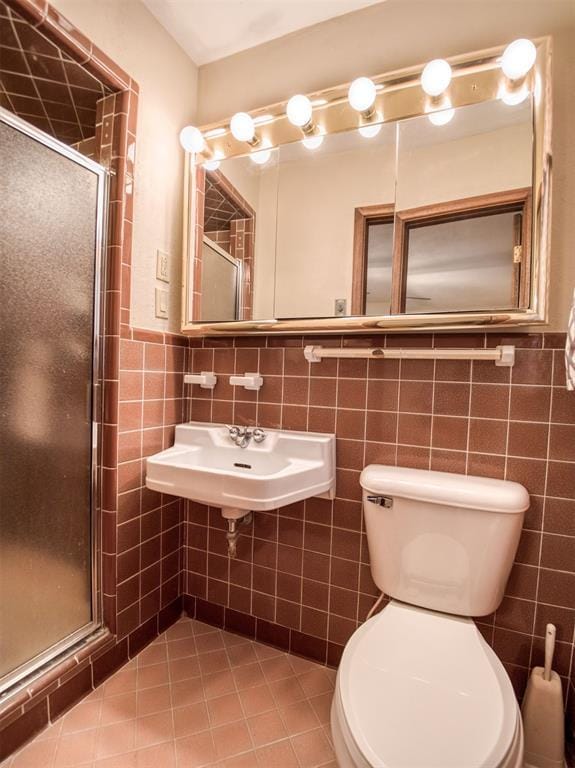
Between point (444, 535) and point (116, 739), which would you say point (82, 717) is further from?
point (444, 535)

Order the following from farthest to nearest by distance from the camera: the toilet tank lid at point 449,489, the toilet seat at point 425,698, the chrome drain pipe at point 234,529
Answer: the chrome drain pipe at point 234,529
the toilet tank lid at point 449,489
the toilet seat at point 425,698

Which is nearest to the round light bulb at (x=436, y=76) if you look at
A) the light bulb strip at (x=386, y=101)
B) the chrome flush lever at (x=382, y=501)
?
the light bulb strip at (x=386, y=101)

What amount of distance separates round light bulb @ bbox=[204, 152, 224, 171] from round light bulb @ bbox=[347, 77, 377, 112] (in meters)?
0.56

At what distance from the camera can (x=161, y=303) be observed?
1.43m

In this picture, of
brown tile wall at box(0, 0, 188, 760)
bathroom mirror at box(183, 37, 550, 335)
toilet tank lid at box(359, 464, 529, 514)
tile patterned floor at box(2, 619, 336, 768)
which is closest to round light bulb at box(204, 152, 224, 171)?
bathroom mirror at box(183, 37, 550, 335)

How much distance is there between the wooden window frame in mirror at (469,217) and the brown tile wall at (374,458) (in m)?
0.16

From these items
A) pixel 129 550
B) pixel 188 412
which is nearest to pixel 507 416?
pixel 188 412

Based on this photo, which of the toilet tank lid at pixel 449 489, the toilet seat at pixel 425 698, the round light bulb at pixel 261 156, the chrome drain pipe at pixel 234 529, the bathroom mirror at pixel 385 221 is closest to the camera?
the toilet seat at pixel 425 698

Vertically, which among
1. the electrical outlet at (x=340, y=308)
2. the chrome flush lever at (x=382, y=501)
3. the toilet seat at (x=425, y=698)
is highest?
the electrical outlet at (x=340, y=308)

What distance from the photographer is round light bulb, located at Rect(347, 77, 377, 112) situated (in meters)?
1.18

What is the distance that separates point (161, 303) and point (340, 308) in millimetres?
712

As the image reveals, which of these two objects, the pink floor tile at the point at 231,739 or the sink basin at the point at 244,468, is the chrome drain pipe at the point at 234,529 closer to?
the sink basin at the point at 244,468

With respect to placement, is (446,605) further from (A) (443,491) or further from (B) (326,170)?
(B) (326,170)

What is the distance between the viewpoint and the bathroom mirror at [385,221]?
3.54 feet
